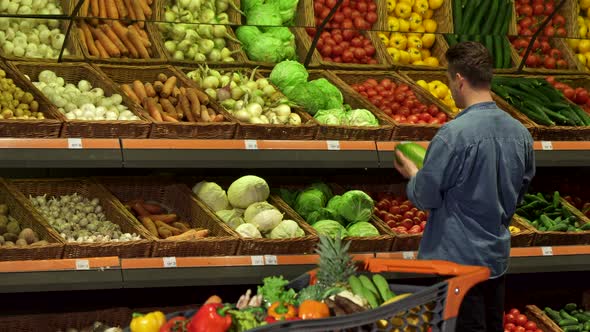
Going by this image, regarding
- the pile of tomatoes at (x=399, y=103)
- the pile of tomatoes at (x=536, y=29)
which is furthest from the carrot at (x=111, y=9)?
the pile of tomatoes at (x=536, y=29)

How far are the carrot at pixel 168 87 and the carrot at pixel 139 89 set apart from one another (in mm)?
100

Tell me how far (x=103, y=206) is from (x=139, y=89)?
25.5 inches

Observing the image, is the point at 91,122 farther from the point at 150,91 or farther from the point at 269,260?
the point at 269,260

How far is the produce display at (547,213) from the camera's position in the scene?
21.2ft

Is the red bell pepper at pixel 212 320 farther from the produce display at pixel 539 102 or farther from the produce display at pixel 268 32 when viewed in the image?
the produce display at pixel 539 102

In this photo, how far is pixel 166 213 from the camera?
6023 mm

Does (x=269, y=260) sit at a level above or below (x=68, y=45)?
below

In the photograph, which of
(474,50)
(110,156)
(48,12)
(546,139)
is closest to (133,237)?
(110,156)

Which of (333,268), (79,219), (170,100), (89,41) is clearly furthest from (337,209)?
(333,268)

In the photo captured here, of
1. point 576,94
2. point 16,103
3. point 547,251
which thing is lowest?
point 547,251

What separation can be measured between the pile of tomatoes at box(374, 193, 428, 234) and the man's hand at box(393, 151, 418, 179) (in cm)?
142

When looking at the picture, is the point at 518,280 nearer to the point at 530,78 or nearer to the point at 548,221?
Result: the point at 548,221

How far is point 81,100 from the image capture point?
5695 mm

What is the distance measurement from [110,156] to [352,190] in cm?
162
